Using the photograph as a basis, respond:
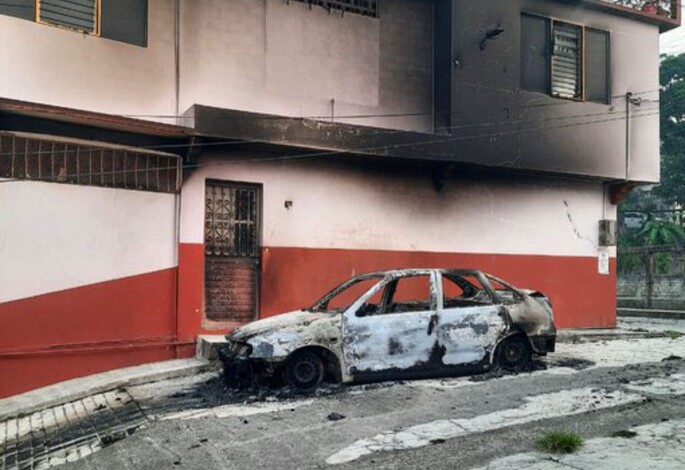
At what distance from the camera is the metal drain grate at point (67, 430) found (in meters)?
6.42

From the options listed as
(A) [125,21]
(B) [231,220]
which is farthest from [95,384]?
(A) [125,21]

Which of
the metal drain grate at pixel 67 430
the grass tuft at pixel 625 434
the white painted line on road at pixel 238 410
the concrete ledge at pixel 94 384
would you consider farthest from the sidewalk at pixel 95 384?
the grass tuft at pixel 625 434

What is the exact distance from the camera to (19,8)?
29.2 feet

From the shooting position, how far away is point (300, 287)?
36.9ft

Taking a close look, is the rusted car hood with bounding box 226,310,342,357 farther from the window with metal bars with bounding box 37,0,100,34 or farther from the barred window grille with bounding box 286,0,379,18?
the barred window grille with bounding box 286,0,379,18

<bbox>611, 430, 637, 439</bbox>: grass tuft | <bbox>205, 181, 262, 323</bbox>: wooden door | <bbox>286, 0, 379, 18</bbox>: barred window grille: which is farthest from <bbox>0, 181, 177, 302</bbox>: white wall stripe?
<bbox>611, 430, 637, 439</bbox>: grass tuft

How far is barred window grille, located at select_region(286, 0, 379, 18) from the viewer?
38.6 feet

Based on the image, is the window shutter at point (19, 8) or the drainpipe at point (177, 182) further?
the drainpipe at point (177, 182)

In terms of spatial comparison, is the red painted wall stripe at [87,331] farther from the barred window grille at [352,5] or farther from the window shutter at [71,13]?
the barred window grille at [352,5]

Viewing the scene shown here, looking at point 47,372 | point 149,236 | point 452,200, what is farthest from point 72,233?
point 452,200

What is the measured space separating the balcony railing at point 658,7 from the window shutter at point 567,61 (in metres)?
1.82

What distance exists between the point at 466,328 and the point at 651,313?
47.8 feet

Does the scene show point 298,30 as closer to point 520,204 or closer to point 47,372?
point 520,204

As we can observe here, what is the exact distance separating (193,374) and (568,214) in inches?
356
